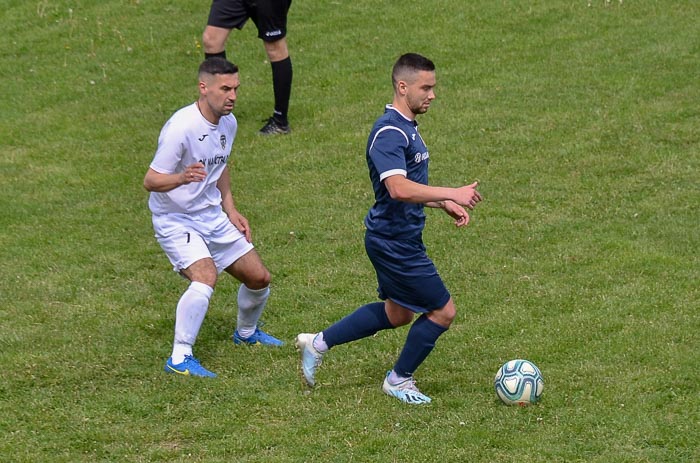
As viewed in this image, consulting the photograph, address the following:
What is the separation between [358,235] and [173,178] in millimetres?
3325

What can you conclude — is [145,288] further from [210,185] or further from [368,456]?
[368,456]

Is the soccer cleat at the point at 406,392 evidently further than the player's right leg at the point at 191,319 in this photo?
No

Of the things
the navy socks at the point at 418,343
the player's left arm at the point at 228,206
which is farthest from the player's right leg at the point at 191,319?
the navy socks at the point at 418,343

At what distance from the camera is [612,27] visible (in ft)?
50.0

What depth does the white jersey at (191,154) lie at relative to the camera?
24.9 ft

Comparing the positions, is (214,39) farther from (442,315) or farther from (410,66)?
(442,315)

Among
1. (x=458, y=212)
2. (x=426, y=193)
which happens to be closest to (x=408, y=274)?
(x=458, y=212)

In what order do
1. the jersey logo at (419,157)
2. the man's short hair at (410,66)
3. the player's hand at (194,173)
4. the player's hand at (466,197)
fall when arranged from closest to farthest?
the player's hand at (466,197)
the man's short hair at (410,66)
the jersey logo at (419,157)
the player's hand at (194,173)

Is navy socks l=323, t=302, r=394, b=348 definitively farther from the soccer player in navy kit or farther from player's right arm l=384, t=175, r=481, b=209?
player's right arm l=384, t=175, r=481, b=209

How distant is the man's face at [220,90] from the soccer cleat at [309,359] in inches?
68.2

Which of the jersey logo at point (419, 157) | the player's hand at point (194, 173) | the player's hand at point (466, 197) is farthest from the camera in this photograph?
the player's hand at point (194, 173)

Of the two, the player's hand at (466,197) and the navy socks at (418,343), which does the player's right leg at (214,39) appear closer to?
the navy socks at (418,343)

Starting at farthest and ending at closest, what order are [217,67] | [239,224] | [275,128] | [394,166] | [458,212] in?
1. [275,128]
2. [239,224]
3. [217,67]
4. [458,212]
5. [394,166]

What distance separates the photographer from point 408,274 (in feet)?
22.6
